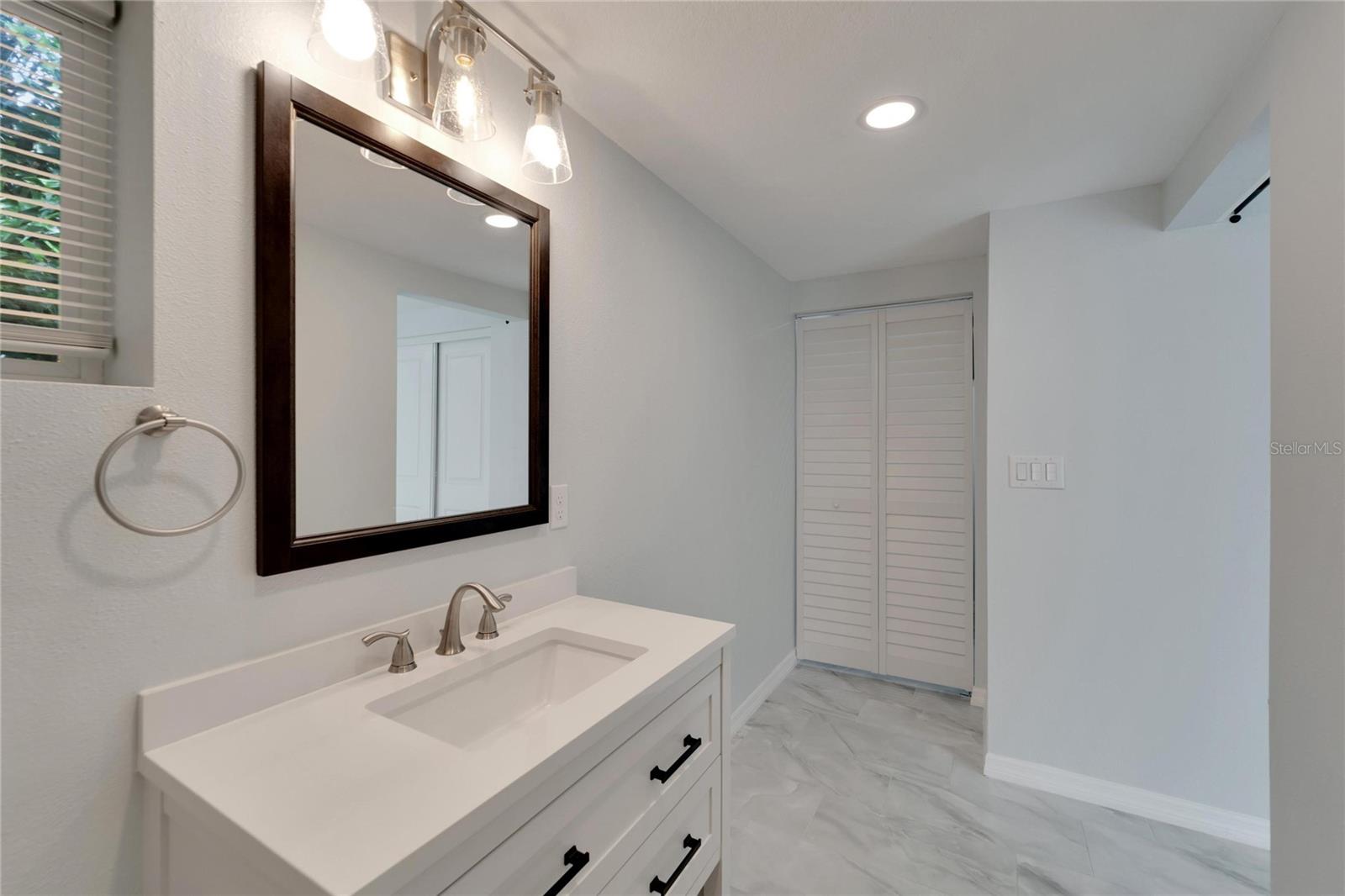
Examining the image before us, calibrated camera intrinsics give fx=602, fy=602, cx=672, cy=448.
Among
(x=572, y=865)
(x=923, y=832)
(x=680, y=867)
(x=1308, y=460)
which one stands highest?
(x=1308, y=460)

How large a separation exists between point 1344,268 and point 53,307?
6.74 feet

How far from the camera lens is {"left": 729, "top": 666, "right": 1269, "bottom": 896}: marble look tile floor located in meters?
1.78

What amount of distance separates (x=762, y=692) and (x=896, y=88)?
255 cm

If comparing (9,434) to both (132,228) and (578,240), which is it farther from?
(578,240)

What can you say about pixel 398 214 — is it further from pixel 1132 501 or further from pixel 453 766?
pixel 1132 501

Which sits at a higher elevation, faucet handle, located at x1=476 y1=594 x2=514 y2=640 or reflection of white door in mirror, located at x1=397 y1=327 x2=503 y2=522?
reflection of white door in mirror, located at x1=397 y1=327 x2=503 y2=522

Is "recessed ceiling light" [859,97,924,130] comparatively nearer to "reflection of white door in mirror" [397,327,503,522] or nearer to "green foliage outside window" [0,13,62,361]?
"reflection of white door in mirror" [397,327,503,522]

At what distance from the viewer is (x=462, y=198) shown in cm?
136

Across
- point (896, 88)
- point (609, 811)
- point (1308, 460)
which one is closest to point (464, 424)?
point (609, 811)

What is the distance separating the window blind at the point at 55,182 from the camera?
0.82m

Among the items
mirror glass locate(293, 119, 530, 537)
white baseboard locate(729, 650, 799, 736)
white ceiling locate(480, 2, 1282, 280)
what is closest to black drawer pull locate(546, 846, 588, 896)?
mirror glass locate(293, 119, 530, 537)

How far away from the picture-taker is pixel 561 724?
0.93 m

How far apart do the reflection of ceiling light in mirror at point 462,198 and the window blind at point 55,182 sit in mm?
553

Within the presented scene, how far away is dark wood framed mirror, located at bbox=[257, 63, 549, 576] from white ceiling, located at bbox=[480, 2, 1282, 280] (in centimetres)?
42
